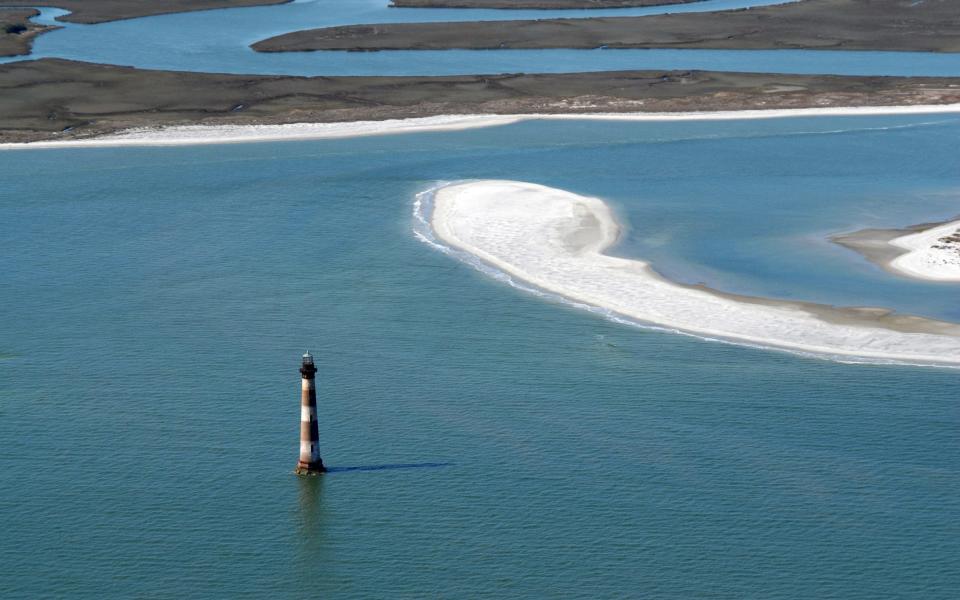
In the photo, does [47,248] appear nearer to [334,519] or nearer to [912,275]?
[334,519]

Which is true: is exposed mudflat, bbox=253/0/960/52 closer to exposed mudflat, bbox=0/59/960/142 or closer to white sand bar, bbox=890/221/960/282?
exposed mudflat, bbox=0/59/960/142

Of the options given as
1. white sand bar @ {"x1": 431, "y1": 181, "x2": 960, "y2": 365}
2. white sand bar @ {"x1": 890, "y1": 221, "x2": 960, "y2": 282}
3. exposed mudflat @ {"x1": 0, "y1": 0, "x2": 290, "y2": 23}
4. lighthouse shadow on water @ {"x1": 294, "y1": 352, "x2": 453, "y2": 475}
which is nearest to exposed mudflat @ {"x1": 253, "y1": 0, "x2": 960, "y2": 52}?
exposed mudflat @ {"x1": 0, "y1": 0, "x2": 290, "y2": 23}

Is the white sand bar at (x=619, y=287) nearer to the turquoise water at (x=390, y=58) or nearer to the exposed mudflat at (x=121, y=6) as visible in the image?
the turquoise water at (x=390, y=58)

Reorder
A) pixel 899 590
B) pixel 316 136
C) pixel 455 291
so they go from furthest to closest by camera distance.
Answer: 1. pixel 316 136
2. pixel 455 291
3. pixel 899 590

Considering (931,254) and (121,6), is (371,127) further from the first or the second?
(121,6)

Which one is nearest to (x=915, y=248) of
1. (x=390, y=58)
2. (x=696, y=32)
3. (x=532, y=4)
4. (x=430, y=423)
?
→ (x=430, y=423)

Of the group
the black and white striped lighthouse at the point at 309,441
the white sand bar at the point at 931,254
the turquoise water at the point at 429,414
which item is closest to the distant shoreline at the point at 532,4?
the turquoise water at the point at 429,414

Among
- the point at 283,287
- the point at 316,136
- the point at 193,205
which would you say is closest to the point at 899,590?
the point at 283,287
